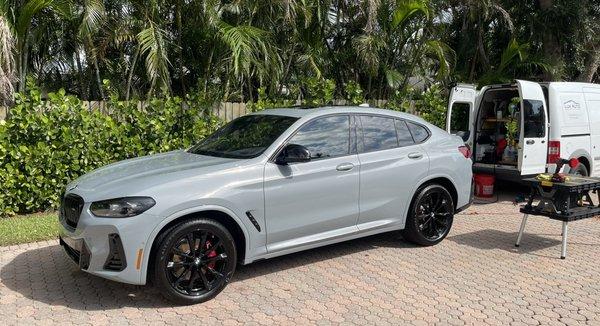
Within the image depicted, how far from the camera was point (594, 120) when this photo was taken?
9641 millimetres

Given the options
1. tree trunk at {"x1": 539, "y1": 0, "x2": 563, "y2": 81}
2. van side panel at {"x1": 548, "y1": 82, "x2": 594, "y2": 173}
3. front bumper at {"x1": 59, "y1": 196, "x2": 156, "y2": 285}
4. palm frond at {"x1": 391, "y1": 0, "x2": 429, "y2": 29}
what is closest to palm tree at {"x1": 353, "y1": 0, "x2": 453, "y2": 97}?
palm frond at {"x1": 391, "y1": 0, "x2": 429, "y2": 29}

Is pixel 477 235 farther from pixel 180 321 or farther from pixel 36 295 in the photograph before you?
pixel 36 295

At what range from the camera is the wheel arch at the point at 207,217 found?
4.29m

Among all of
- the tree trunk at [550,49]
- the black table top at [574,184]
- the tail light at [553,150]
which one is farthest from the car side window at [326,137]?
the tree trunk at [550,49]

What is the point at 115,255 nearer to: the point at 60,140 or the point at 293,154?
the point at 293,154

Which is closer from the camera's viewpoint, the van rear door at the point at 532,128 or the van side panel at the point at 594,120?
the van rear door at the point at 532,128

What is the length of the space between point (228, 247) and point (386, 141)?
2262mm

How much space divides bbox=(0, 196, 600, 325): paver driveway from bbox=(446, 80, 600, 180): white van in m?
2.88

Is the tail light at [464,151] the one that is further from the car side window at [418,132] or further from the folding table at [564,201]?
the folding table at [564,201]

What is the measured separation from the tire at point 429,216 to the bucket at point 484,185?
361 cm

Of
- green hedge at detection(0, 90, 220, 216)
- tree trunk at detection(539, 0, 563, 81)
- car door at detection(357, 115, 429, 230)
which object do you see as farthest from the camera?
tree trunk at detection(539, 0, 563, 81)

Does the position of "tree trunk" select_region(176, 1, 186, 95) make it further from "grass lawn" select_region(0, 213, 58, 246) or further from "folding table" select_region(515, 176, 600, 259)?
"folding table" select_region(515, 176, 600, 259)

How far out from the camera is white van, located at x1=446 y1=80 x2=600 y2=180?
895 cm

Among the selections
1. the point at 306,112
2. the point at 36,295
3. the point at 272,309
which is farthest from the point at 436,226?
the point at 36,295
